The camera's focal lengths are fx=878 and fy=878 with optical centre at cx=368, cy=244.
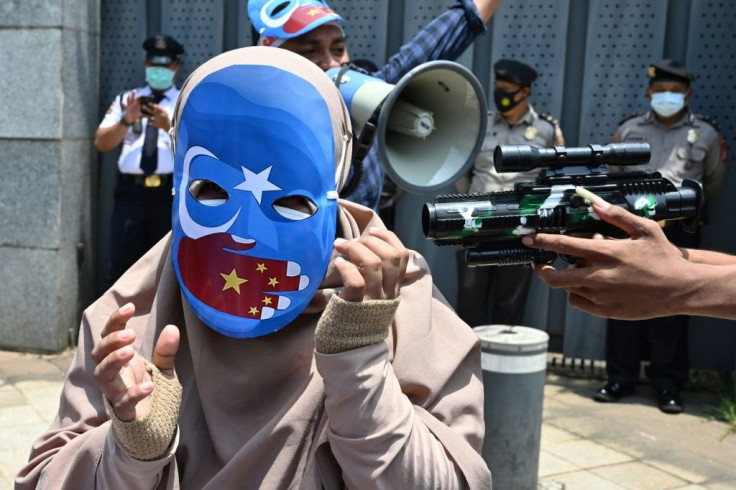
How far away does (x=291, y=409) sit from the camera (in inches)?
76.5

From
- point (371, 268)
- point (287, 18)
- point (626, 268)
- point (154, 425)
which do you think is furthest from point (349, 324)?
point (287, 18)

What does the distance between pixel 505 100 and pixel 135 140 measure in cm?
276

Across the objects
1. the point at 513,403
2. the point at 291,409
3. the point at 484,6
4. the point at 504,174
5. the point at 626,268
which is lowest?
the point at 513,403

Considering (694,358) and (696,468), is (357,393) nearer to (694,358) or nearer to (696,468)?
(696,468)

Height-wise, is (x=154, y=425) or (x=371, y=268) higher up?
(x=371, y=268)

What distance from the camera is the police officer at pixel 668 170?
5.84m

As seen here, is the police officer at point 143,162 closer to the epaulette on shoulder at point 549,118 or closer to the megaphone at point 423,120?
the epaulette on shoulder at point 549,118

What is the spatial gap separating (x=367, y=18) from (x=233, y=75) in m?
4.86

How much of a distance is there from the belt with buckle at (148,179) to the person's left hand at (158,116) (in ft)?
1.42

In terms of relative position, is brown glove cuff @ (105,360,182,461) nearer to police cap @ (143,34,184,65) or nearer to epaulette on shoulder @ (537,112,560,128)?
epaulette on shoulder @ (537,112,560,128)

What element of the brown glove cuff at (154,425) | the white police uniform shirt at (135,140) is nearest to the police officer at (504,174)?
the white police uniform shirt at (135,140)

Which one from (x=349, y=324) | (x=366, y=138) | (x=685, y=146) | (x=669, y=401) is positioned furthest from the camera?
(x=685, y=146)

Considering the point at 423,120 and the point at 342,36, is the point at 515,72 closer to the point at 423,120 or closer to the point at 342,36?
the point at 342,36

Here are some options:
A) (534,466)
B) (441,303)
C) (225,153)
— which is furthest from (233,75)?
(534,466)
